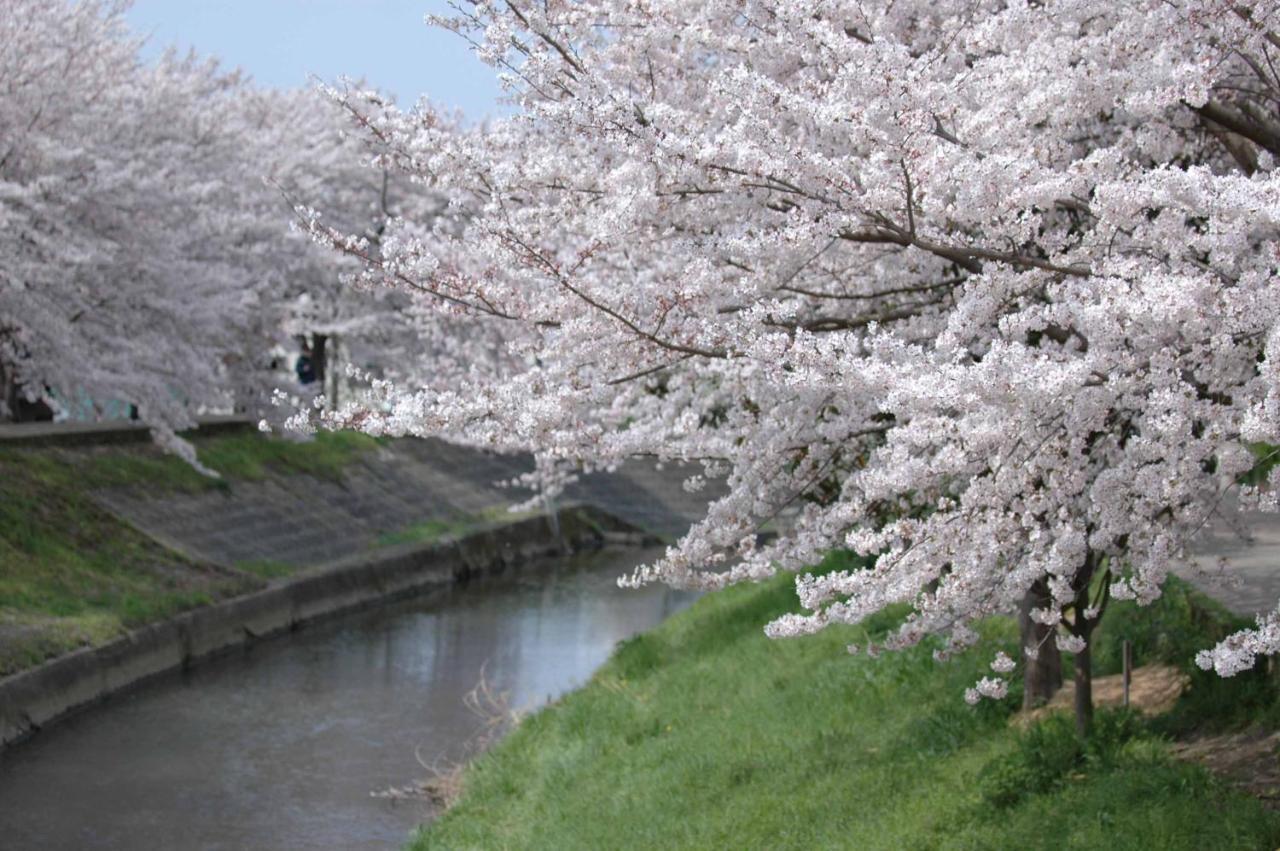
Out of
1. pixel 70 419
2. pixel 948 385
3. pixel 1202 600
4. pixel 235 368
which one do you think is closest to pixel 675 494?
pixel 235 368

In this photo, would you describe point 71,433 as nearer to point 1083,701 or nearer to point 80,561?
point 80,561

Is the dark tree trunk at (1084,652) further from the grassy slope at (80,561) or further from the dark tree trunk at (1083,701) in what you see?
the grassy slope at (80,561)

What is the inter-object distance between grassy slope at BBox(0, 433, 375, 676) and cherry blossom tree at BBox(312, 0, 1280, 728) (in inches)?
394

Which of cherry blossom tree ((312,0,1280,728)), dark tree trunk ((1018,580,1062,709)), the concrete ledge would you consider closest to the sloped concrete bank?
the concrete ledge

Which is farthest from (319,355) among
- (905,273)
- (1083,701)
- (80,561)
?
(1083,701)

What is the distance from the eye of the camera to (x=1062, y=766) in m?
7.78

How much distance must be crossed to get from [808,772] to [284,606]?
14.0m

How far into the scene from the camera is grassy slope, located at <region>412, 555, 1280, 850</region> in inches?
281

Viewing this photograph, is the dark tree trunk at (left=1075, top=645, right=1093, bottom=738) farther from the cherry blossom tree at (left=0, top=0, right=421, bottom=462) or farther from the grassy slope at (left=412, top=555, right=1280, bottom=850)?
the cherry blossom tree at (left=0, top=0, right=421, bottom=462)

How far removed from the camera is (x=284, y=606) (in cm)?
2212

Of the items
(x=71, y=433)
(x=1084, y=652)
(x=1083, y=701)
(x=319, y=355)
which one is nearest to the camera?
(x=1084, y=652)

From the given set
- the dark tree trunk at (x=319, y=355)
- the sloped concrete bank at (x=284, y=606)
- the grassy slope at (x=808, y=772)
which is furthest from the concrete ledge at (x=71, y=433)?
the grassy slope at (x=808, y=772)

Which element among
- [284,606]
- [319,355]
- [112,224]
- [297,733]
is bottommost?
[297,733]

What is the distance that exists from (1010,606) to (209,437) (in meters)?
23.3
